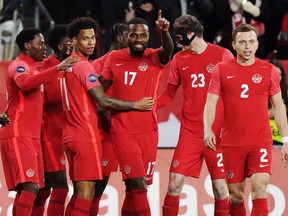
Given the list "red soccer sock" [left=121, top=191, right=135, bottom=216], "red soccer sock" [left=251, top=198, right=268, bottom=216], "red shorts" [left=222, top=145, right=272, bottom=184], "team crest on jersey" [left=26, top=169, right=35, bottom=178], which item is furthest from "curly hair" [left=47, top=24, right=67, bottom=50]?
"red soccer sock" [left=251, top=198, right=268, bottom=216]

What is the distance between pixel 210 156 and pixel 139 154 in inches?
31.0

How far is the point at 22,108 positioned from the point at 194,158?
1.84 metres

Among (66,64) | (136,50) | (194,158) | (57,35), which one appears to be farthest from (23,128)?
(194,158)

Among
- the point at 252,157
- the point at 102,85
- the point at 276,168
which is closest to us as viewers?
the point at 252,157

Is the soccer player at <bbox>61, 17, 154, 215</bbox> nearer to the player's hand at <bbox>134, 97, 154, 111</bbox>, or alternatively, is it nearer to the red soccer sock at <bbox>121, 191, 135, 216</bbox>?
the player's hand at <bbox>134, 97, 154, 111</bbox>

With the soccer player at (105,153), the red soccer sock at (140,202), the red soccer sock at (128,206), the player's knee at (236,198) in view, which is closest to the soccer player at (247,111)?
the player's knee at (236,198)

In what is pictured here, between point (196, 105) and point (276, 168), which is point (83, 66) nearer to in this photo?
point (196, 105)

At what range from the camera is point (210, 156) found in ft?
35.2

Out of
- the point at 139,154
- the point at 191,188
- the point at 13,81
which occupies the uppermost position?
the point at 13,81

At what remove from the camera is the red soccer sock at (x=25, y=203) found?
10.2m

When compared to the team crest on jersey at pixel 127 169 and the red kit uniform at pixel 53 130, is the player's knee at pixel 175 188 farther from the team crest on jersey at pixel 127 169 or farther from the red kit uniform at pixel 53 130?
the red kit uniform at pixel 53 130

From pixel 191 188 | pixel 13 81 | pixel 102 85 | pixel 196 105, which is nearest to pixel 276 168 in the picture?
pixel 191 188

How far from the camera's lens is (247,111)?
1005cm

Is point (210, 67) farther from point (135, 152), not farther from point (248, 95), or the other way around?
point (135, 152)
